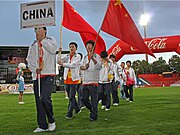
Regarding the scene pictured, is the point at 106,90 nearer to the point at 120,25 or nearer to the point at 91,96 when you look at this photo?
the point at 91,96

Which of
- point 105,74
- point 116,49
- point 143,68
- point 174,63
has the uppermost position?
point 174,63

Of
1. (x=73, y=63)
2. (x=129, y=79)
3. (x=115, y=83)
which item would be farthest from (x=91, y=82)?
(x=129, y=79)

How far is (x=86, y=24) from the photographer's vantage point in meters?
6.54

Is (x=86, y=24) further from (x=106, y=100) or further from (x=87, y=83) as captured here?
(x=106, y=100)

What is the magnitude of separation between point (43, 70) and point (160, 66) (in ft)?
200

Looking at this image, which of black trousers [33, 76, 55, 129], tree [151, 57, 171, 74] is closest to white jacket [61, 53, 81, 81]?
black trousers [33, 76, 55, 129]

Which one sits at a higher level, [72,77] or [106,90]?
[72,77]

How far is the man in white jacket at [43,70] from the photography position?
15.1ft

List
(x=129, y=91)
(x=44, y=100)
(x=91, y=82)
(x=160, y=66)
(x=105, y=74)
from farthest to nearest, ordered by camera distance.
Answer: (x=160, y=66), (x=129, y=91), (x=105, y=74), (x=91, y=82), (x=44, y=100)

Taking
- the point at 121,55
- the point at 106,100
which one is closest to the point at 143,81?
the point at 121,55

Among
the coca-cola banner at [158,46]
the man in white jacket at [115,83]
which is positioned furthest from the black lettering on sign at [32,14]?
the coca-cola banner at [158,46]

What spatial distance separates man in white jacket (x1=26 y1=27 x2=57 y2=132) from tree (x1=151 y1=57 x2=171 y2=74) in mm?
60124

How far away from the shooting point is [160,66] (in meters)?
63.3

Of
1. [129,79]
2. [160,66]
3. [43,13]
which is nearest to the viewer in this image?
[43,13]
